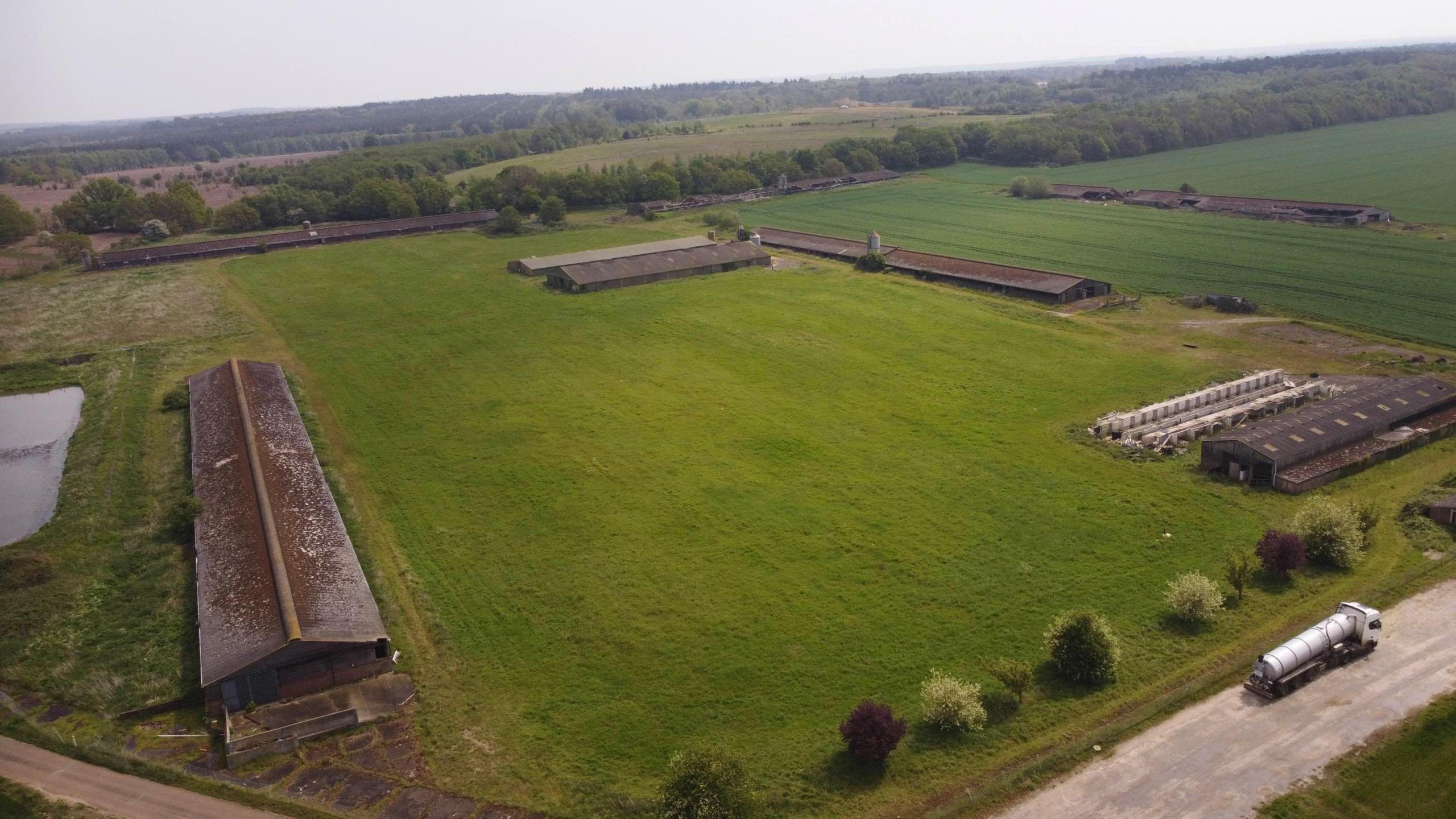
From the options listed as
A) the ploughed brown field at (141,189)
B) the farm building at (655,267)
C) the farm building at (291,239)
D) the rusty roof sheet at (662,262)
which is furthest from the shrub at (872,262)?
the ploughed brown field at (141,189)

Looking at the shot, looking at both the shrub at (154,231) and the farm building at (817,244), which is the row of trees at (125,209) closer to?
the shrub at (154,231)

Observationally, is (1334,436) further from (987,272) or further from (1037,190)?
(1037,190)

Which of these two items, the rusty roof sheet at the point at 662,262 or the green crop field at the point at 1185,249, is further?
the rusty roof sheet at the point at 662,262

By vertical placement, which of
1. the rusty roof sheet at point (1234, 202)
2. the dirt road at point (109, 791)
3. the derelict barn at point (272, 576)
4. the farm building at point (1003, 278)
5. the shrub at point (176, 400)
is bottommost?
the dirt road at point (109, 791)

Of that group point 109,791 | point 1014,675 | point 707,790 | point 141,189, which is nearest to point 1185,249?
point 1014,675

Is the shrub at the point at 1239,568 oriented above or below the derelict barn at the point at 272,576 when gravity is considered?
below

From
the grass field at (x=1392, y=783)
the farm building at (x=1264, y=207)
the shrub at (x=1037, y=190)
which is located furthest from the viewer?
the shrub at (x=1037, y=190)

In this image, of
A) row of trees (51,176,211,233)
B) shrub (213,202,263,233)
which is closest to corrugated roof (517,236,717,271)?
shrub (213,202,263,233)

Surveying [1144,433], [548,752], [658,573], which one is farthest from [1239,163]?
[548,752]
